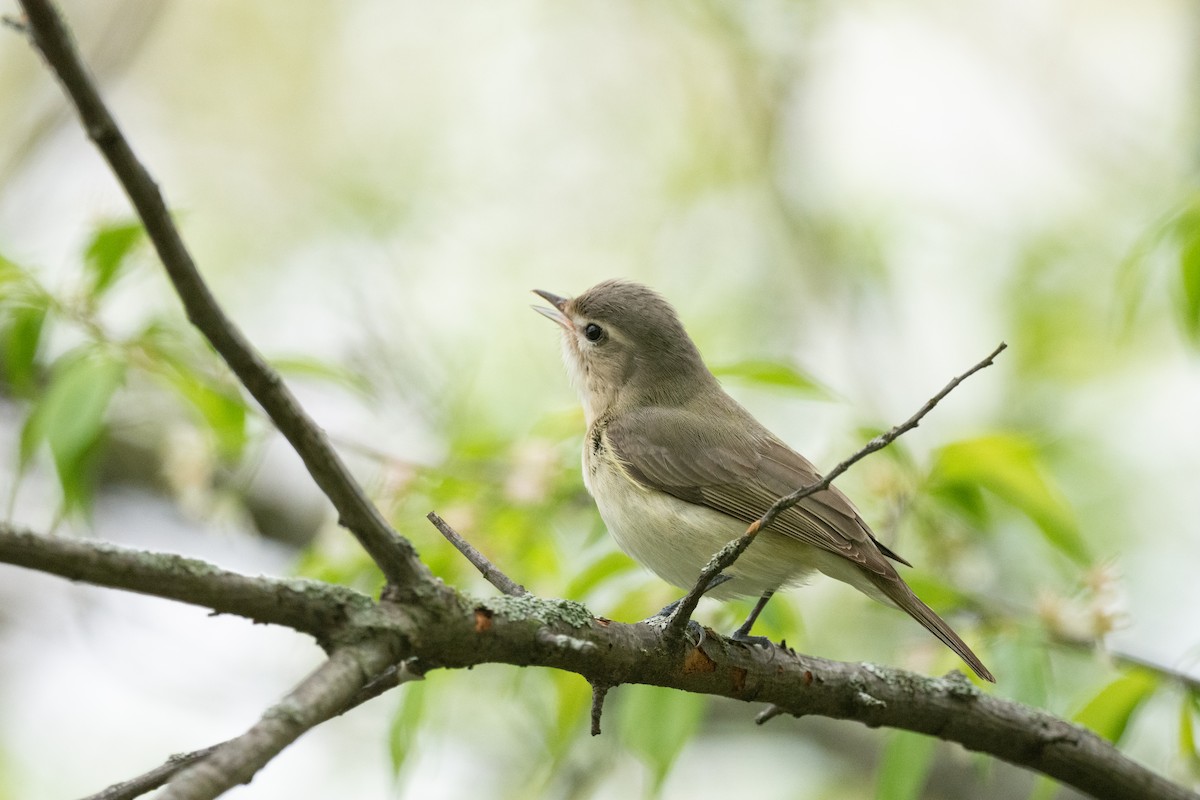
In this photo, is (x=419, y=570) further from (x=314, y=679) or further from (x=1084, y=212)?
(x=1084, y=212)

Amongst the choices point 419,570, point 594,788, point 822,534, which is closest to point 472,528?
point 822,534

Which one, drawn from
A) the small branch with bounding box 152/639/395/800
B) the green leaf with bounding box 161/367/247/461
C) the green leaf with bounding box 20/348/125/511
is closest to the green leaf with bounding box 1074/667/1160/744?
the small branch with bounding box 152/639/395/800

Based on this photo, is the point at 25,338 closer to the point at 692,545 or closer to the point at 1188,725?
the point at 692,545

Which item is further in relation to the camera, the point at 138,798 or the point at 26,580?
the point at 26,580

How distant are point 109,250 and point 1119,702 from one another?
3737 millimetres

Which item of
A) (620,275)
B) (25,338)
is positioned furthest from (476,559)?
(620,275)

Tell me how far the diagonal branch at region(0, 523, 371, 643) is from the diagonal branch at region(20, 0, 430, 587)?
137mm

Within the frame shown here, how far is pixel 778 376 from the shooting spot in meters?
3.93

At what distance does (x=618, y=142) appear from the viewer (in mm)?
10961

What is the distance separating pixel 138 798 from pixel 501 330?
24.2 feet

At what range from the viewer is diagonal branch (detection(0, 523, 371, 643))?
1672 millimetres

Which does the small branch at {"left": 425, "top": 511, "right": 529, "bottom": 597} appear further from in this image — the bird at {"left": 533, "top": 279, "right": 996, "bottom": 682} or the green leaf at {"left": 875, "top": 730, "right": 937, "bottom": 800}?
the green leaf at {"left": 875, "top": 730, "right": 937, "bottom": 800}

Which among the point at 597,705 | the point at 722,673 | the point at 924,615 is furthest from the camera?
the point at 924,615

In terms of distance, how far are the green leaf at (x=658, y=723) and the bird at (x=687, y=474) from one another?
0.29 m
